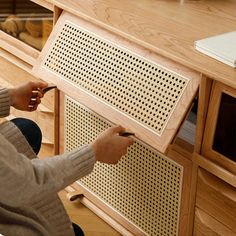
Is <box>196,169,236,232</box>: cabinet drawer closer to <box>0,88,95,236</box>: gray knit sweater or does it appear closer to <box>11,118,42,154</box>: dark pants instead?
<box>0,88,95,236</box>: gray knit sweater

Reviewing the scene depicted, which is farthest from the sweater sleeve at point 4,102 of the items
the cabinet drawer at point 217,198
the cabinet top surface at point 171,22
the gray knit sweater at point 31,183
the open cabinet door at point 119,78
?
the cabinet drawer at point 217,198

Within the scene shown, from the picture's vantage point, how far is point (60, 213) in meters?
1.43

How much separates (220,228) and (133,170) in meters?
0.31

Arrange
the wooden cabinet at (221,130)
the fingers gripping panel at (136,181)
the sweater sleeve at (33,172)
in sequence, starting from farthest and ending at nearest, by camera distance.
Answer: the fingers gripping panel at (136,181) → the wooden cabinet at (221,130) → the sweater sleeve at (33,172)

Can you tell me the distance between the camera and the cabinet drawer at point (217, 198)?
52.8 inches

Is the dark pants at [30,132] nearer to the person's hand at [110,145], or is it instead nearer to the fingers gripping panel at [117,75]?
the fingers gripping panel at [117,75]

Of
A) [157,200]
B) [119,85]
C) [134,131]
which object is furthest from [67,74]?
[157,200]

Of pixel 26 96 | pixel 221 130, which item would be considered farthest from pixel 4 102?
pixel 221 130

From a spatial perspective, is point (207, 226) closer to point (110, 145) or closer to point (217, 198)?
point (217, 198)

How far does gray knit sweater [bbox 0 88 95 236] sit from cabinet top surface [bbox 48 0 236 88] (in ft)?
1.00

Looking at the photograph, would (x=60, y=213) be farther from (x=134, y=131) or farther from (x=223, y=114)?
(x=223, y=114)

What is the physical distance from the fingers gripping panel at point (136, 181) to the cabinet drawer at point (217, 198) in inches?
2.7

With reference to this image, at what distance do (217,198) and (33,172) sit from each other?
45 cm

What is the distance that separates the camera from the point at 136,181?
1596 mm
